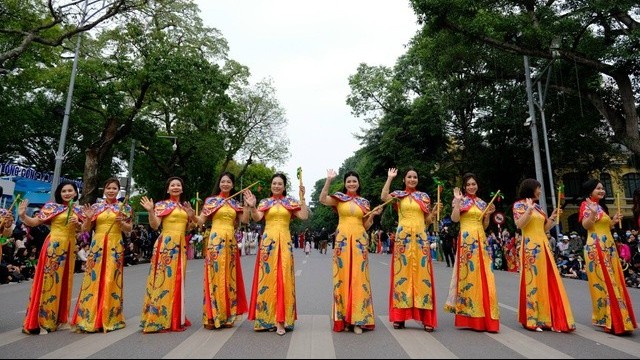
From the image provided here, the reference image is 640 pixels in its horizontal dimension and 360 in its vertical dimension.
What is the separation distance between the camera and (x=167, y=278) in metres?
5.26

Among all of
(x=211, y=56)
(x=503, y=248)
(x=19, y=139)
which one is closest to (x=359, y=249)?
(x=503, y=248)

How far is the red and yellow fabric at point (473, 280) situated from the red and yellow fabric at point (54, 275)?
15.6 ft

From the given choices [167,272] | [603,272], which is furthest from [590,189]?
[167,272]

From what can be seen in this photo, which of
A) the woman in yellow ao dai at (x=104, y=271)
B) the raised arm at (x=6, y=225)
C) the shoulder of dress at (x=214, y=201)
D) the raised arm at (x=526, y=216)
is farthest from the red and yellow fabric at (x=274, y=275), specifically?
the raised arm at (x=6, y=225)

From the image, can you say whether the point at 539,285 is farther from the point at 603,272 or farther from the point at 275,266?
the point at 275,266

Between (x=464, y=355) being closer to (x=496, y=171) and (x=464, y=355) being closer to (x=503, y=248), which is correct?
(x=503, y=248)

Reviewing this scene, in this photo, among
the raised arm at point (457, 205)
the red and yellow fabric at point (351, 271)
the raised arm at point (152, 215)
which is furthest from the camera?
the raised arm at point (457, 205)

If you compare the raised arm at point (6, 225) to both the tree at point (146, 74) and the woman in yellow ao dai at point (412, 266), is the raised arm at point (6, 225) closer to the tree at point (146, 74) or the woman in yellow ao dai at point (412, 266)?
the woman in yellow ao dai at point (412, 266)

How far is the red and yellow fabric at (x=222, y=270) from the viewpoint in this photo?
5.23 m

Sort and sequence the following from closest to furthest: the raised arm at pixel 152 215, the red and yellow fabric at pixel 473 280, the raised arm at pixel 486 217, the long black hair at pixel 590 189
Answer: the red and yellow fabric at pixel 473 280 < the raised arm at pixel 152 215 < the raised arm at pixel 486 217 < the long black hair at pixel 590 189

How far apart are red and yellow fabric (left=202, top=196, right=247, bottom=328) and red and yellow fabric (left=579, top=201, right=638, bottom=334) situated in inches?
171

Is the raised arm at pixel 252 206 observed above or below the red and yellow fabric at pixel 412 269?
above

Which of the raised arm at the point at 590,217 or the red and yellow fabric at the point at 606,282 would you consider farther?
the raised arm at the point at 590,217

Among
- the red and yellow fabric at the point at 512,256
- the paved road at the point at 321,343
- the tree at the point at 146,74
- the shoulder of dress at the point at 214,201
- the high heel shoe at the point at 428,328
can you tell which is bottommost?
the paved road at the point at 321,343
